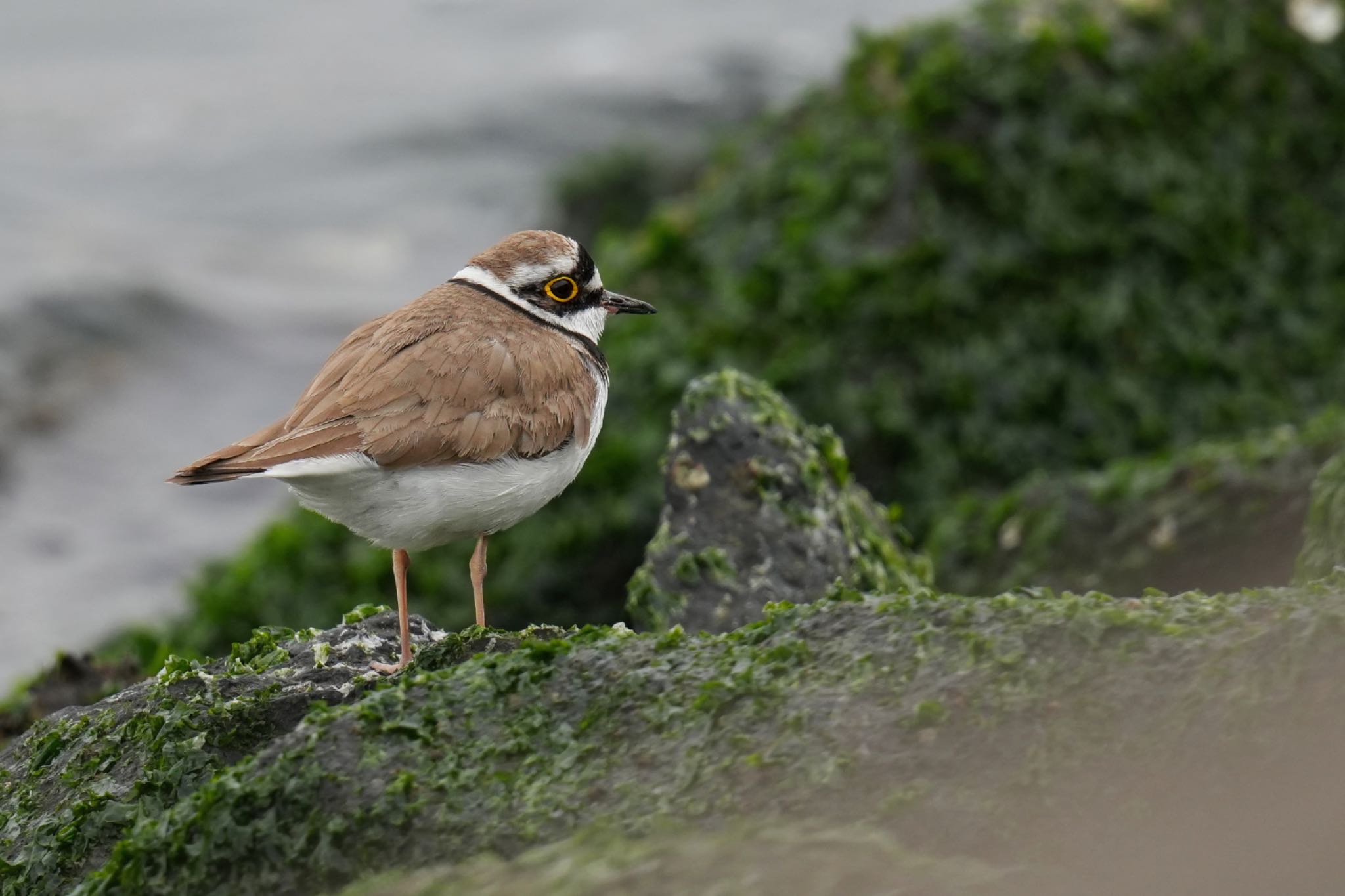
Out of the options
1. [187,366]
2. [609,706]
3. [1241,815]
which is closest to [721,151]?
[187,366]

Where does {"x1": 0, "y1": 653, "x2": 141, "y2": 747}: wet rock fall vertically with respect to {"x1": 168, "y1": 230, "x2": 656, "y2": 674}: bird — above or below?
below

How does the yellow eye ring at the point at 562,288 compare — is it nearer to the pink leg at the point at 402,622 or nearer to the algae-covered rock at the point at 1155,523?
the pink leg at the point at 402,622

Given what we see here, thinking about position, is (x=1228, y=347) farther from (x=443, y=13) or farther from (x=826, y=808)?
(x=443, y=13)

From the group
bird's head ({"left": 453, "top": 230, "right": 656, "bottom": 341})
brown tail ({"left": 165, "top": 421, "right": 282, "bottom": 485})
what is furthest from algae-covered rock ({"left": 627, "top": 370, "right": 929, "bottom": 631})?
brown tail ({"left": 165, "top": 421, "right": 282, "bottom": 485})

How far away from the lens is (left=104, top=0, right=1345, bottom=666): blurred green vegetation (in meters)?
9.30

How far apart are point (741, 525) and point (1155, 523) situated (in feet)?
8.45

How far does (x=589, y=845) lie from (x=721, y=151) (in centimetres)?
892

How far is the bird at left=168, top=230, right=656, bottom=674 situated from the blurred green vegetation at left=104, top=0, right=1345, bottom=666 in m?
3.28

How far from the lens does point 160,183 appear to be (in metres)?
20.0

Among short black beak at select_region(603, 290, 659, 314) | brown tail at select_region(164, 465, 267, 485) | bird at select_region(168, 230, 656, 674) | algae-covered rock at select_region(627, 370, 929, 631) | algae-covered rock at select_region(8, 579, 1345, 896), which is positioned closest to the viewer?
algae-covered rock at select_region(8, 579, 1345, 896)

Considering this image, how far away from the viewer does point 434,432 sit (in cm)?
529

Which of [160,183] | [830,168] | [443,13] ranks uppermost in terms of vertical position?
[443,13]

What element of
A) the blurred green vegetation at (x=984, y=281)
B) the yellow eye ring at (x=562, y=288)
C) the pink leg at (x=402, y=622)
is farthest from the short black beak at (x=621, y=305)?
the blurred green vegetation at (x=984, y=281)

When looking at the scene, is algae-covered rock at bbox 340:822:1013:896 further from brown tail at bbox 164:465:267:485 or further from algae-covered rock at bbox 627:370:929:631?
algae-covered rock at bbox 627:370:929:631
